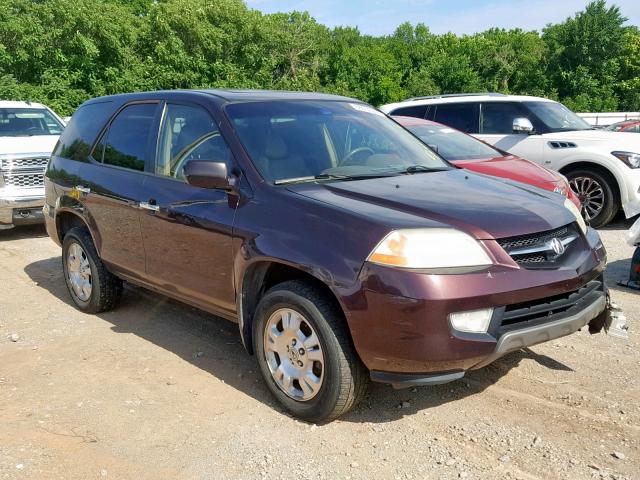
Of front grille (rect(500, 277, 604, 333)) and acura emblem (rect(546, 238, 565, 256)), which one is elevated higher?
acura emblem (rect(546, 238, 565, 256))

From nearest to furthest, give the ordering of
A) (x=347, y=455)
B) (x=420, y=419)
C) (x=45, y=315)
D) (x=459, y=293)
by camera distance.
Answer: (x=459, y=293) < (x=347, y=455) < (x=420, y=419) < (x=45, y=315)

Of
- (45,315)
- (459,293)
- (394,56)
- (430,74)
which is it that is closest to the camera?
(459,293)

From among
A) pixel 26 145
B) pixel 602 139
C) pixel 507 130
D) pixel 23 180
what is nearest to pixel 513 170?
pixel 602 139

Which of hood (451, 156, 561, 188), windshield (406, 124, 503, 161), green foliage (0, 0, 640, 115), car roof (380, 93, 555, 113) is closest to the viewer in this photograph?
hood (451, 156, 561, 188)

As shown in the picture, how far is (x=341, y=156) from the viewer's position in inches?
166

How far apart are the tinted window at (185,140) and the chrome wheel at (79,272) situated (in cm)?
145

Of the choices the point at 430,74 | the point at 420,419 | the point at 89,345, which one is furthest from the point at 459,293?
the point at 430,74

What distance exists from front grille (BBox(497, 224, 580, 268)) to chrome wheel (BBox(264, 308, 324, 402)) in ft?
3.58

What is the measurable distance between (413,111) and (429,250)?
290 inches

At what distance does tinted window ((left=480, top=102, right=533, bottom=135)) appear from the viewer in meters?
9.62

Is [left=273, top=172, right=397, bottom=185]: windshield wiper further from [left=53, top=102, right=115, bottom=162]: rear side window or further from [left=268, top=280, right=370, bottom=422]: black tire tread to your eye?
[left=53, top=102, right=115, bottom=162]: rear side window

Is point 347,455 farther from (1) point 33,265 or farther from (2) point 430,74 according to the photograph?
(2) point 430,74

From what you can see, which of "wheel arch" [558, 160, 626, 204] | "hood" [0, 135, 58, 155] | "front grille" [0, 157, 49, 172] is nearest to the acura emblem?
"wheel arch" [558, 160, 626, 204]

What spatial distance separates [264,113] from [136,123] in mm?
1244
